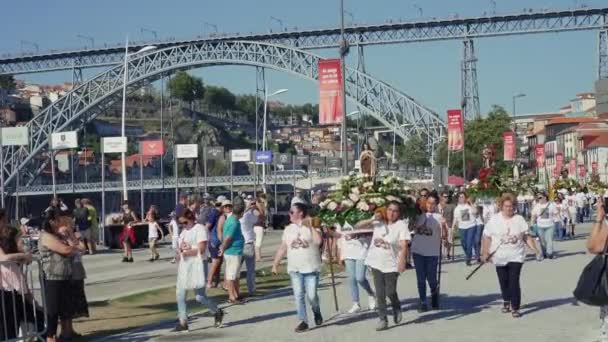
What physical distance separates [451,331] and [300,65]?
87.3 meters

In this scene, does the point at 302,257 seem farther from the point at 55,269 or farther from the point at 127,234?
the point at 127,234

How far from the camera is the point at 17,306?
11320 millimetres

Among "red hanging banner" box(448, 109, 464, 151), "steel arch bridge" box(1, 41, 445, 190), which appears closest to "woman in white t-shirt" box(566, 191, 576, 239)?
"red hanging banner" box(448, 109, 464, 151)

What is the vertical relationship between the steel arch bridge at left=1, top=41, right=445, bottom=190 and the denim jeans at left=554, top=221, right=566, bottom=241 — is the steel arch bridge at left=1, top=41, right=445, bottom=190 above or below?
above

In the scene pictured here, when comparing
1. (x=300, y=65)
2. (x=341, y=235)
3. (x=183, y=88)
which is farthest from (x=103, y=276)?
(x=183, y=88)

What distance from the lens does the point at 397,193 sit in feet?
49.6

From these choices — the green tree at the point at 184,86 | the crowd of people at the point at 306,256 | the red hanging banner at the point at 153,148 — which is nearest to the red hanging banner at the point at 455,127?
the red hanging banner at the point at 153,148

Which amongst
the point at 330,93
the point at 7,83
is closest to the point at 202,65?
the point at 7,83

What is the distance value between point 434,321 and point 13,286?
18.8ft

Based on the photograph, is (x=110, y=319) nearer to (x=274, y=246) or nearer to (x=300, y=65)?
(x=274, y=246)

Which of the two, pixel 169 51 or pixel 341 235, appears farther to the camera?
pixel 169 51

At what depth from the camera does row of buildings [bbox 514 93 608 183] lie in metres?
83.3

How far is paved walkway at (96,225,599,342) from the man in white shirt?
0.49 m

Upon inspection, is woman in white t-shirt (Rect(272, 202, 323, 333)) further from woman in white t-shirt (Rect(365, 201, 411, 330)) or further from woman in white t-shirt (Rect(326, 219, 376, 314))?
woman in white t-shirt (Rect(326, 219, 376, 314))
